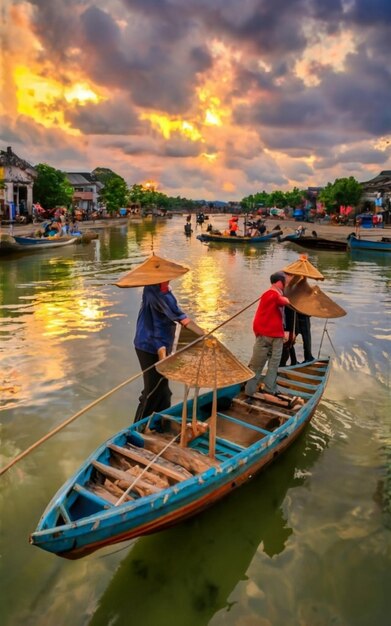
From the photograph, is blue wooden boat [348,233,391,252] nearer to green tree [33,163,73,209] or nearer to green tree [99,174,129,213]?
green tree [33,163,73,209]

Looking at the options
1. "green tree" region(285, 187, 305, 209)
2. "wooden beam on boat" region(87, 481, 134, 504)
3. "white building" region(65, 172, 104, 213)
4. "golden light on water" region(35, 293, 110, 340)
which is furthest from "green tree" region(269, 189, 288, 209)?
"wooden beam on boat" region(87, 481, 134, 504)

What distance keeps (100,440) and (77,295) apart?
1065 cm

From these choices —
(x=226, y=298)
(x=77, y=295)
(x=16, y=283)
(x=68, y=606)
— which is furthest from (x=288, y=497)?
(x=16, y=283)

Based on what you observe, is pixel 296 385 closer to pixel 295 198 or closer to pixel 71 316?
pixel 71 316

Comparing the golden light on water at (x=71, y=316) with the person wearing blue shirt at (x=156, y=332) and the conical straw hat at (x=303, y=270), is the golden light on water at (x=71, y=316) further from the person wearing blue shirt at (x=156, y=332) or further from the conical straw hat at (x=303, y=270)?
the conical straw hat at (x=303, y=270)

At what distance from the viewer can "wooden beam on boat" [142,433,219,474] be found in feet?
14.8

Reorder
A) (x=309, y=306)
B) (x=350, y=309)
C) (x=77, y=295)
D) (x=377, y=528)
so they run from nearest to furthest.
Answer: (x=377, y=528) < (x=309, y=306) < (x=350, y=309) < (x=77, y=295)

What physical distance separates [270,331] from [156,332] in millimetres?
1670

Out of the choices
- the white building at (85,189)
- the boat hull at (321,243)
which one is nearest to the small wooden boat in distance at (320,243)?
the boat hull at (321,243)

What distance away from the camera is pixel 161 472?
14.4 ft

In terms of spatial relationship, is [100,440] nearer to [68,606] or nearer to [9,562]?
[9,562]

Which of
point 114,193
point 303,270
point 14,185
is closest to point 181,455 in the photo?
point 303,270

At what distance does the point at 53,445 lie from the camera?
620 centimetres

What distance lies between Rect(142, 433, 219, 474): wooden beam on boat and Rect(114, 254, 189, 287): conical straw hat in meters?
1.83
